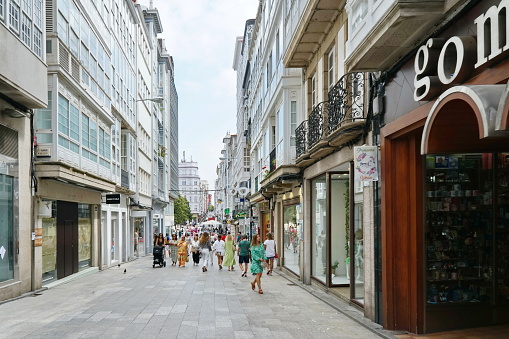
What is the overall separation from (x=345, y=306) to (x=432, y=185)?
429 cm

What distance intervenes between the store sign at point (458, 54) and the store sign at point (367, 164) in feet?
7.88

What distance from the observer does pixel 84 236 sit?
23844 millimetres

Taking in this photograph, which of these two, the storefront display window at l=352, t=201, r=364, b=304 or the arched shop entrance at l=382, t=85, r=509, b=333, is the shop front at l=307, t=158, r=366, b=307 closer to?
the storefront display window at l=352, t=201, r=364, b=304

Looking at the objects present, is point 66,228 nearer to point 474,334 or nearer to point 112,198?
point 112,198

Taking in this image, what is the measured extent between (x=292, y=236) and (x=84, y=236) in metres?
8.73

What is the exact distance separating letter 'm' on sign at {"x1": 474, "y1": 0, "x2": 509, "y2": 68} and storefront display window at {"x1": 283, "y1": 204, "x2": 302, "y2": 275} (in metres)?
14.0

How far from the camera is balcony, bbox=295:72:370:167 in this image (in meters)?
11.4

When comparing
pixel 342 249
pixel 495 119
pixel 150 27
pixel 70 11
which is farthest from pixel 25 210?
pixel 150 27

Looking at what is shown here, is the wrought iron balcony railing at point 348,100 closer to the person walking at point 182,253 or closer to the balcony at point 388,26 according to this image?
the balcony at point 388,26

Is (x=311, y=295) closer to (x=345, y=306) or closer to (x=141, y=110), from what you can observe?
(x=345, y=306)

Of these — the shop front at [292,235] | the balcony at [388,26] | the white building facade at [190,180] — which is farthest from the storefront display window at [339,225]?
the white building facade at [190,180]

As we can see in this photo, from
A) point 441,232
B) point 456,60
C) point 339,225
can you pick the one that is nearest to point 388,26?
point 456,60

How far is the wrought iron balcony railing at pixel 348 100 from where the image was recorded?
11.5 m

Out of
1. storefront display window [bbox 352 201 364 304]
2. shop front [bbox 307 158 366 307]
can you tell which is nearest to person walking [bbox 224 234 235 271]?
shop front [bbox 307 158 366 307]
